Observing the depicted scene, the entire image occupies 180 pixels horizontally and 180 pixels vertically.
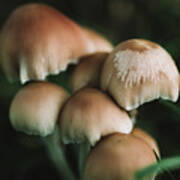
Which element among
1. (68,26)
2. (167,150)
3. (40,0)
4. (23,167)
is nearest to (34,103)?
(68,26)

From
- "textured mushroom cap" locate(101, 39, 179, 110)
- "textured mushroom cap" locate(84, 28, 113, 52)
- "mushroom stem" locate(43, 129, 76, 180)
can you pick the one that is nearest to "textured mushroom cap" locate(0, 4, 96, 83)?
"textured mushroom cap" locate(84, 28, 113, 52)

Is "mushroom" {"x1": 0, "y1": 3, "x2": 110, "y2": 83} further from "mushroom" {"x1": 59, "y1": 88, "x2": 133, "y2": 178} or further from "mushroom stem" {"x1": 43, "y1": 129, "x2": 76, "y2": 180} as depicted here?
"mushroom stem" {"x1": 43, "y1": 129, "x2": 76, "y2": 180}

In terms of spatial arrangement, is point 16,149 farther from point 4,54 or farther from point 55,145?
point 4,54

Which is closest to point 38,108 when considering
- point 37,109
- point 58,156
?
point 37,109

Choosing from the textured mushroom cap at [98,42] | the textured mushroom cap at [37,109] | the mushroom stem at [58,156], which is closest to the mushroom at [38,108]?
the textured mushroom cap at [37,109]

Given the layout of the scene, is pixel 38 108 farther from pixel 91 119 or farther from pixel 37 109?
pixel 91 119

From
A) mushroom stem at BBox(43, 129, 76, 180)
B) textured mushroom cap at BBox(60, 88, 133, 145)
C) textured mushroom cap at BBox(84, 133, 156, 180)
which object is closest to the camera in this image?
textured mushroom cap at BBox(84, 133, 156, 180)
